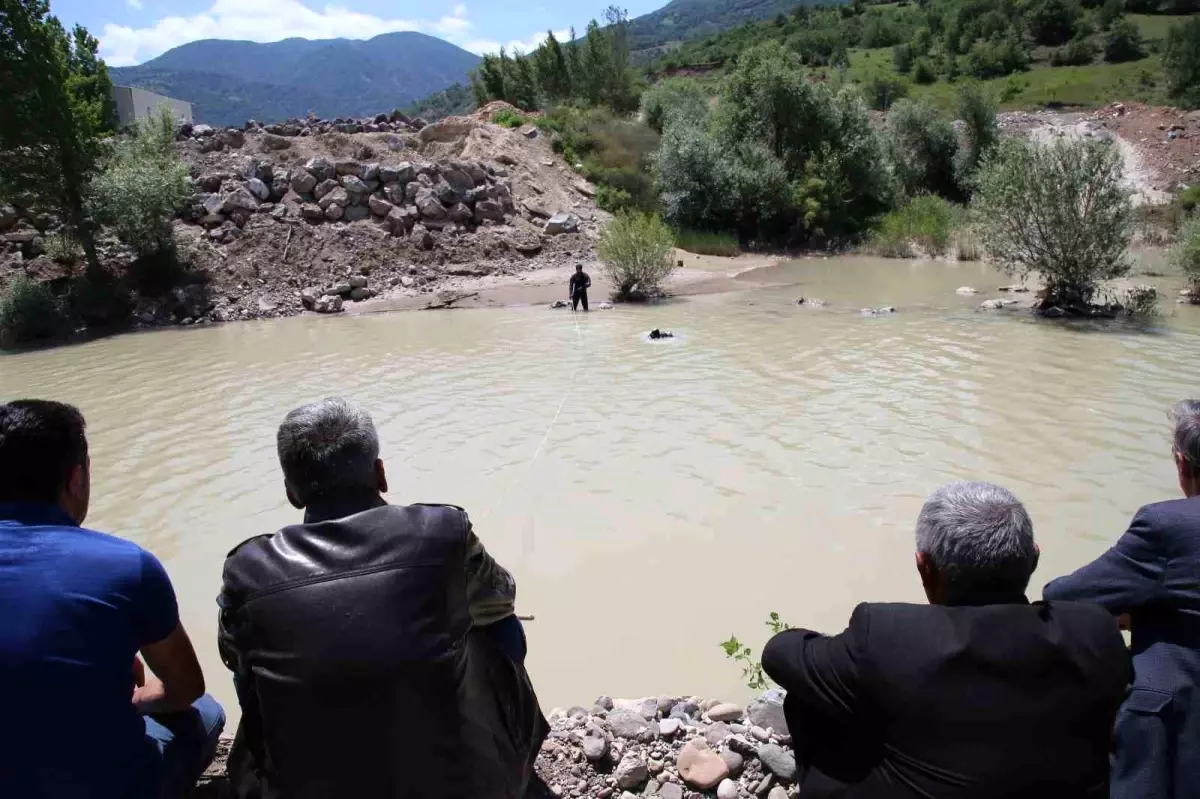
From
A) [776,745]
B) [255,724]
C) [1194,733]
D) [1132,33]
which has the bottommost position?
[776,745]

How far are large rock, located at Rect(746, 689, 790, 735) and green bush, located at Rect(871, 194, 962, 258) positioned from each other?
25068 millimetres

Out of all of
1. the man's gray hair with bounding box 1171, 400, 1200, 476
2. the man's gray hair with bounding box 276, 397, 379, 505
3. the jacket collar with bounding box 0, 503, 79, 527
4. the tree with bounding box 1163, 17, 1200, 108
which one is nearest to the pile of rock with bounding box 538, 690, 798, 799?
the man's gray hair with bounding box 276, 397, 379, 505

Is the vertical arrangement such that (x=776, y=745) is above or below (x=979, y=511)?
below

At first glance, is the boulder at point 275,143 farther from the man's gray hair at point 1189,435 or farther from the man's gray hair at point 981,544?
the man's gray hair at point 981,544

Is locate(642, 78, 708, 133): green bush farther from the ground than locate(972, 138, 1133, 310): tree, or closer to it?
farther from the ground

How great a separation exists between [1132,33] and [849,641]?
255 feet

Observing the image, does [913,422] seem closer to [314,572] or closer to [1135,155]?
[314,572]

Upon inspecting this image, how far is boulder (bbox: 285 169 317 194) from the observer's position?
76.5 feet

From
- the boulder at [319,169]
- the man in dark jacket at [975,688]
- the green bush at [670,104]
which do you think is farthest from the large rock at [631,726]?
the green bush at [670,104]

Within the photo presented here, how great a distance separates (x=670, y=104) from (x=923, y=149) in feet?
36.7

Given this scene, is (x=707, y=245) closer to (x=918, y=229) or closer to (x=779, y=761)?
(x=918, y=229)

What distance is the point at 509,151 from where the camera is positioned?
29.0 meters

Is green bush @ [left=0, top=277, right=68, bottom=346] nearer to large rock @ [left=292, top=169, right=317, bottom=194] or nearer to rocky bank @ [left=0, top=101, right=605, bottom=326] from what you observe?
rocky bank @ [left=0, top=101, right=605, bottom=326]

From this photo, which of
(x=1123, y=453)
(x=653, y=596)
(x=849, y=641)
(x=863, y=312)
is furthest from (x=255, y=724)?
(x=863, y=312)
